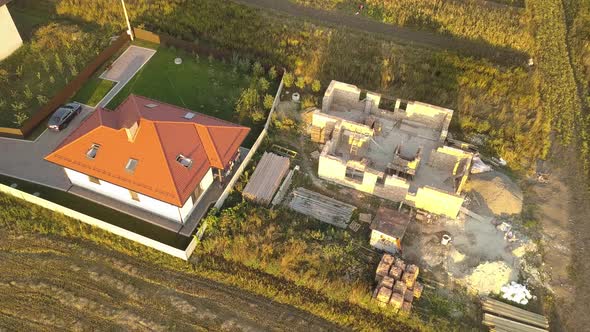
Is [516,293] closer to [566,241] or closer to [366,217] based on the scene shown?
[566,241]

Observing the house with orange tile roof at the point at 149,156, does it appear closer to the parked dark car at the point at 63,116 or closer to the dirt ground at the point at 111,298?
the dirt ground at the point at 111,298

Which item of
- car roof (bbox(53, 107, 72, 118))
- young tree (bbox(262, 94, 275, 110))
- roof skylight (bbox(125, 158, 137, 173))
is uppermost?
roof skylight (bbox(125, 158, 137, 173))

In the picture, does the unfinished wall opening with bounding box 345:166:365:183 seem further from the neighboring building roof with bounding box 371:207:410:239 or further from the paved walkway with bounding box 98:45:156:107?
the paved walkway with bounding box 98:45:156:107

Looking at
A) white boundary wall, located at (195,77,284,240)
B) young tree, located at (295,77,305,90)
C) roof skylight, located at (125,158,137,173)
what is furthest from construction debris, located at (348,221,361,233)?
young tree, located at (295,77,305,90)

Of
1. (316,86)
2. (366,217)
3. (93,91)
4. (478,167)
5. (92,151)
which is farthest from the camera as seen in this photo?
(316,86)

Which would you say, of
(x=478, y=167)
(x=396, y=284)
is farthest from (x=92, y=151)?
(x=478, y=167)

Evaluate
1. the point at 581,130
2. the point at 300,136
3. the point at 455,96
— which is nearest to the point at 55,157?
the point at 300,136
